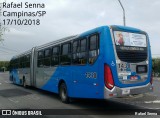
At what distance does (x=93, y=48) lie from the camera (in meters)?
10.9

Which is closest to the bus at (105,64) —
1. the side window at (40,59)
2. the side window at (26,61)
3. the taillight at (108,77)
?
the taillight at (108,77)

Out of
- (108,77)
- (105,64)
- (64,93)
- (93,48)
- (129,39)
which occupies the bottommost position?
(64,93)

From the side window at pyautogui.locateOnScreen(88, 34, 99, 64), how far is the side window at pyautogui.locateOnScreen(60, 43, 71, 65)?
6.91 ft

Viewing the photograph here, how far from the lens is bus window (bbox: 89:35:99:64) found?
1064 centimetres

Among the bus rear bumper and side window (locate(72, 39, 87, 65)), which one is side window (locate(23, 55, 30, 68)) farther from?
the bus rear bumper

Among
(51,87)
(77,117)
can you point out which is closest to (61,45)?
(51,87)

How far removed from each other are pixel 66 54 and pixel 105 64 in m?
3.65

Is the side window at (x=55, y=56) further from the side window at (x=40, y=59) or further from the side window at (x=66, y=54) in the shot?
the side window at (x=40, y=59)

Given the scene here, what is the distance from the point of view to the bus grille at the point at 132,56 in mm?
10534

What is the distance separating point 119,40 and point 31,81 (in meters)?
11.1

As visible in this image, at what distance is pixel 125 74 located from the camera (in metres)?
10.4

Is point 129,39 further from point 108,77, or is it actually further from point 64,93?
point 64,93

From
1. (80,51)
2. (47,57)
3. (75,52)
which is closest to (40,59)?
(47,57)

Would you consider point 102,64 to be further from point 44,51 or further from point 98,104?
point 44,51
